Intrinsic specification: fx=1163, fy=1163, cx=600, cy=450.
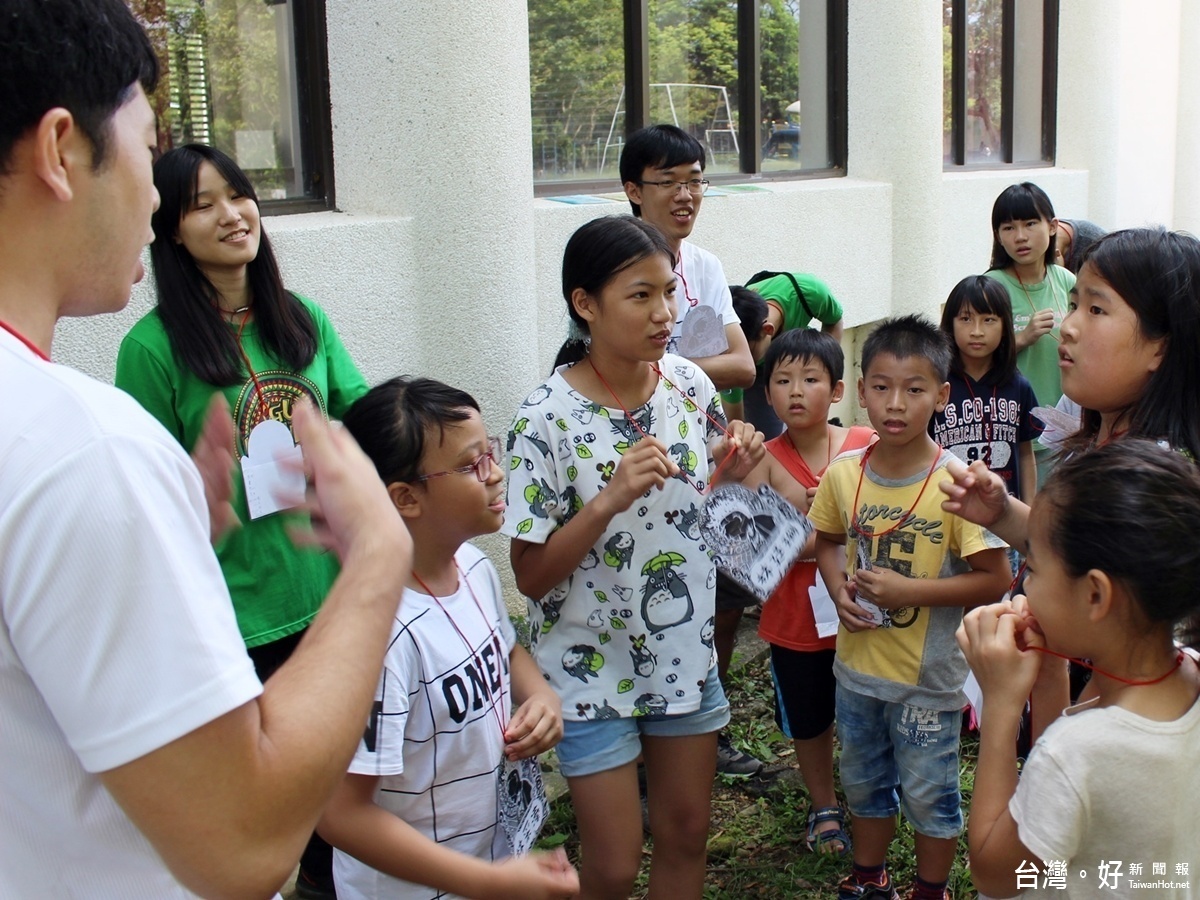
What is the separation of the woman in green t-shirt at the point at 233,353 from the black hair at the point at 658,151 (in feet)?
4.59

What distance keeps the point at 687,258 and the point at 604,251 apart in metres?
1.08

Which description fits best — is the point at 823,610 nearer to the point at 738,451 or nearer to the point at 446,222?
the point at 738,451

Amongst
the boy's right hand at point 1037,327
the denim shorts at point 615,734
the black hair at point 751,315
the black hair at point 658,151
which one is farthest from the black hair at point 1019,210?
the denim shorts at point 615,734

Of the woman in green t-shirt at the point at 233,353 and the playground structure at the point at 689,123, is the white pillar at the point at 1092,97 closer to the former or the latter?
the playground structure at the point at 689,123

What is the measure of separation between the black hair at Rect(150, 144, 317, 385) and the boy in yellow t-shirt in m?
1.43

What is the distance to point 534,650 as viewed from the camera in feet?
8.43

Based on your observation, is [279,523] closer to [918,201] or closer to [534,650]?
[534,650]

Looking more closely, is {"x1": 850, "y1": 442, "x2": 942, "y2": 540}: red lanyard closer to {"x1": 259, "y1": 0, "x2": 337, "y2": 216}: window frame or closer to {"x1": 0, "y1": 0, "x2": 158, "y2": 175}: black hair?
{"x1": 0, "y1": 0, "x2": 158, "y2": 175}: black hair

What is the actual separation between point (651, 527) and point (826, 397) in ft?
3.17

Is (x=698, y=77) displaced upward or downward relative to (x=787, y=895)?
upward

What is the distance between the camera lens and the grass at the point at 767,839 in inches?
126

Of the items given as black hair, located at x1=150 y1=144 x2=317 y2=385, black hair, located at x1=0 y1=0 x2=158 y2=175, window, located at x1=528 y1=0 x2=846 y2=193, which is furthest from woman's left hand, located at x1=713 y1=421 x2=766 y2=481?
window, located at x1=528 y1=0 x2=846 y2=193

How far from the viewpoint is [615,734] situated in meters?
2.45

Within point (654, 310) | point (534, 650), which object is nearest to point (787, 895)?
point (534, 650)
